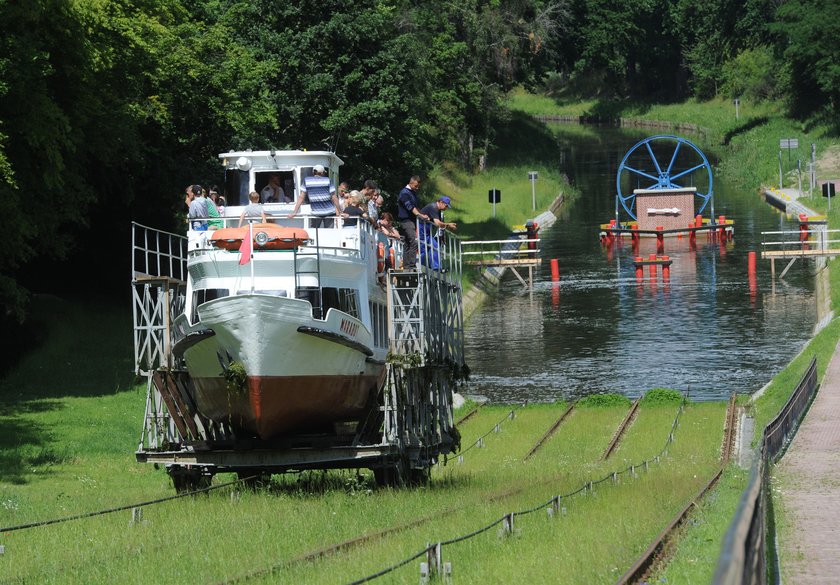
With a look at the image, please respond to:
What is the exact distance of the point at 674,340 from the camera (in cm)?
5488

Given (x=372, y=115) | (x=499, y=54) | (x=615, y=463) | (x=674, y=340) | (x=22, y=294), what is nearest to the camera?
(x=615, y=463)

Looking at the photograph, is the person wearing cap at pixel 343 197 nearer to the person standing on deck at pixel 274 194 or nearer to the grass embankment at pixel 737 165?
the person standing on deck at pixel 274 194

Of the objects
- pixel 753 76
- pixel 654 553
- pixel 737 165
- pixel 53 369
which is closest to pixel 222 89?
pixel 53 369

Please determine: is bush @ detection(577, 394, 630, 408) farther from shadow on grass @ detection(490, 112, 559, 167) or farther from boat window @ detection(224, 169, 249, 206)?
shadow on grass @ detection(490, 112, 559, 167)

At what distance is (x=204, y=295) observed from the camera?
2355 centimetres

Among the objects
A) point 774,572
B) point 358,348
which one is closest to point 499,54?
point 358,348

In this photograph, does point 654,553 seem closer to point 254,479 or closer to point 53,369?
point 254,479

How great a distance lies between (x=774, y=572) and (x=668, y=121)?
135 metres

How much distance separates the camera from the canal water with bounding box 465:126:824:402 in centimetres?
4812

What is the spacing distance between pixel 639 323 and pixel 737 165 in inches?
2200

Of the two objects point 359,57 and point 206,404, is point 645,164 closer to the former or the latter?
point 359,57

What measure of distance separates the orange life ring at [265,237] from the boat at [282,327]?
0.02 meters

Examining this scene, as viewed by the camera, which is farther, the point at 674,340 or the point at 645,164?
the point at 645,164

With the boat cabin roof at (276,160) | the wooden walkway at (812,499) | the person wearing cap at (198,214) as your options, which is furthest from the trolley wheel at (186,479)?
the wooden walkway at (812,499)
